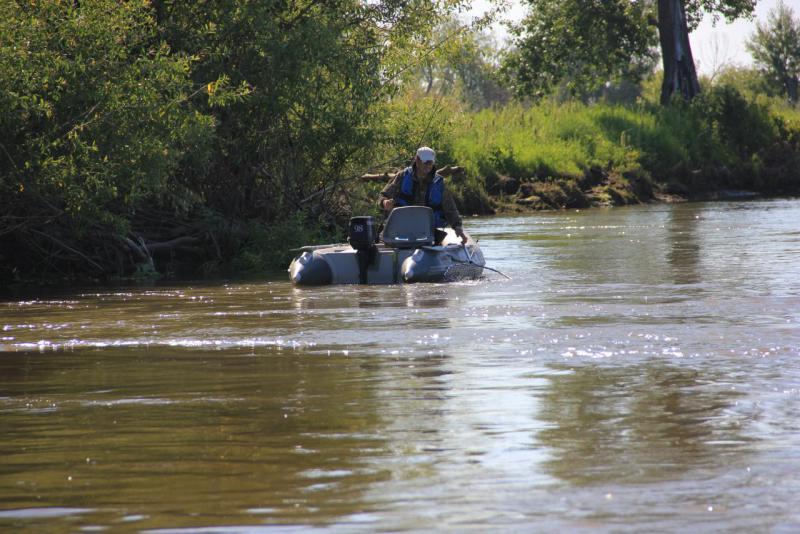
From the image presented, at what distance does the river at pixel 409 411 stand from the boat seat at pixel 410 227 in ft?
3.54

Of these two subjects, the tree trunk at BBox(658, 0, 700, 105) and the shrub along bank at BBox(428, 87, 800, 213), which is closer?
the shrub along bank at BBox(428, 87, 800, 213)

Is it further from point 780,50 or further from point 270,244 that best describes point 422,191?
point 780,50

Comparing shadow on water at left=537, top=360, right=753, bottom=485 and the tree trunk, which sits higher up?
the tree trunk

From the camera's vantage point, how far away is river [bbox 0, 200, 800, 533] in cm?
544

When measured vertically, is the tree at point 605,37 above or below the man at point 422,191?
above

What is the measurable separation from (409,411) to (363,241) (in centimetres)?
779

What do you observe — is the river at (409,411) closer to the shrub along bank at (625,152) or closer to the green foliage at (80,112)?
the green foliage at (80,112)

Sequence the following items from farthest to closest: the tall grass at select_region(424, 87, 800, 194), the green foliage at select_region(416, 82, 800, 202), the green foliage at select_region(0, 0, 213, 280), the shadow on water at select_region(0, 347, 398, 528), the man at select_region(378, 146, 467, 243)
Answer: the tall grass at select_region(424, 87, 800, 194)
the green foliage at select_region(416, 82, 800, 202)
the man at select_region(378, 146, 467, 243)
the green foliage at select_region(0, 0, 213, 280)
the shadow on water at select_region(0, 347, 398, 528)

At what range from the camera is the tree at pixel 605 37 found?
142 ft

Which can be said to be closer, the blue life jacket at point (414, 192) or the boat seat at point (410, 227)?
the boat seat at point (410, 227)

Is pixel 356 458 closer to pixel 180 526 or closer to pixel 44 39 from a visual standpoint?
Result: pixel 180 526

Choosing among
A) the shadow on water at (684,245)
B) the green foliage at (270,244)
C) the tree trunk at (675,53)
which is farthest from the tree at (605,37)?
the green foliage at (270,244)

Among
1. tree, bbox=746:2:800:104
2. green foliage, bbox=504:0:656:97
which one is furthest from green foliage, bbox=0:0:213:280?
tree, bbox=746:2:800:104

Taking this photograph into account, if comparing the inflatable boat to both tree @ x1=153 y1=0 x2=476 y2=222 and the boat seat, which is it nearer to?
the boat seat
